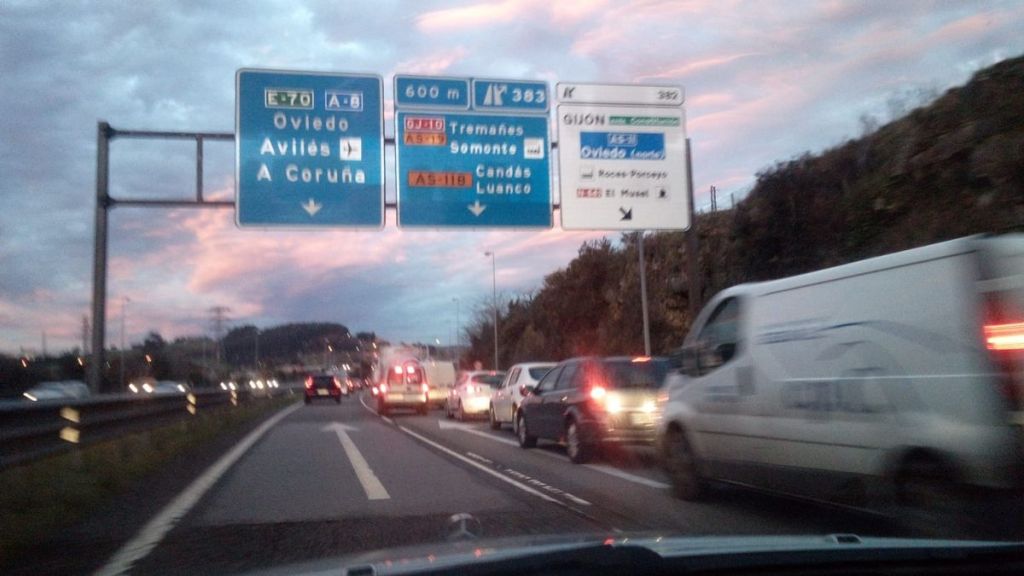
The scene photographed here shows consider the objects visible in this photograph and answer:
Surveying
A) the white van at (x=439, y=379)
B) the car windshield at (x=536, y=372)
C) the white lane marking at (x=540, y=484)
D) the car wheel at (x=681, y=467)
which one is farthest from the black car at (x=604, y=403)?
the white van at (x=439, y=379)

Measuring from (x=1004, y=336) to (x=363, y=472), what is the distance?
373 inches

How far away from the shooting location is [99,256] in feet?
58.7

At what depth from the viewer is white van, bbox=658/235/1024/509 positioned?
678 centimetres

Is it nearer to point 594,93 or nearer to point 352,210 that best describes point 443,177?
point 352,210

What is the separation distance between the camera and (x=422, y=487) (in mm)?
12352

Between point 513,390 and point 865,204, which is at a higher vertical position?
point 865,204

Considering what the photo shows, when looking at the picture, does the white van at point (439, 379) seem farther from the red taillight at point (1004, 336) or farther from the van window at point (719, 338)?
the red taillight at point (1004, 336)

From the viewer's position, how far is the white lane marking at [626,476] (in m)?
12.3

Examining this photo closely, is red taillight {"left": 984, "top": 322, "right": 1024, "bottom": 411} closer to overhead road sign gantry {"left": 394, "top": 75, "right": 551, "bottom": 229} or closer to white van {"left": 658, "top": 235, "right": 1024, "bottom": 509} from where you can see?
white van {"left": 658, "top": 235, "right": 1024, "bottom": 509}

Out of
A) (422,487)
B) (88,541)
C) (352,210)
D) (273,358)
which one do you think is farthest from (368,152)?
(273,358)

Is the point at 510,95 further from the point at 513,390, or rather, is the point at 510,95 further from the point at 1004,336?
the point at 1004,336

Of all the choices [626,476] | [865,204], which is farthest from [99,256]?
[865,204]

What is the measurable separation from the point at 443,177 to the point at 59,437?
813cm

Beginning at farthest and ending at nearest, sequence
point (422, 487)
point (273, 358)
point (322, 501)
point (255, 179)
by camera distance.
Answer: point (273, 358) → point (255, 179) → point (422, 487) → point (322, 501)
